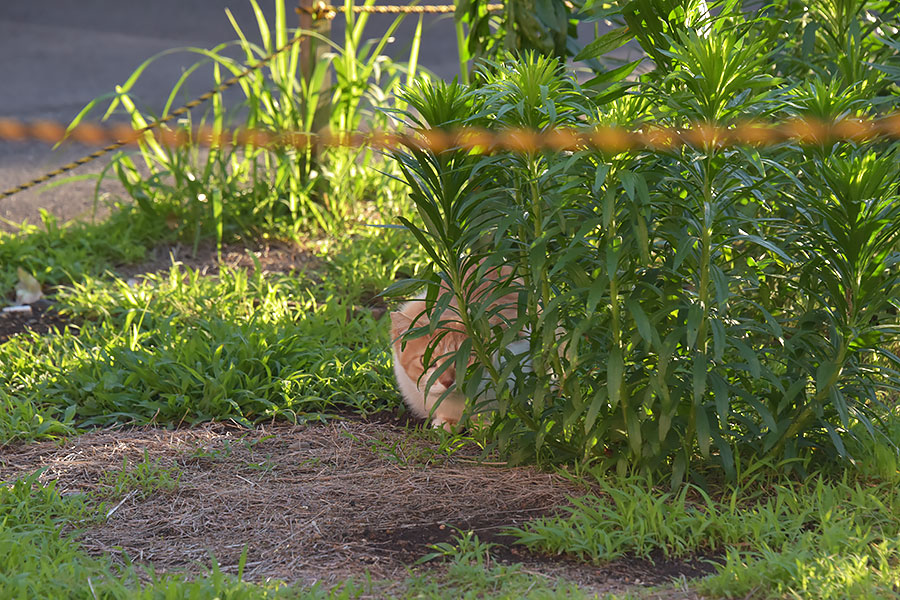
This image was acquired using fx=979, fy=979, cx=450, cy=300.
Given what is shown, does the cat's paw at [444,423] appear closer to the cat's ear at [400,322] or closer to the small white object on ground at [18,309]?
the cat's ear at [400,322]

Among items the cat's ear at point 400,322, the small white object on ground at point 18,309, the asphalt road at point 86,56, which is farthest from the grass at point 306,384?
the asphalt road at point 86,56

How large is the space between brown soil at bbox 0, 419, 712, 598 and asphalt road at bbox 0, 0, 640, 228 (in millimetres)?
2944

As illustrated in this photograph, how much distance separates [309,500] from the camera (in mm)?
2834

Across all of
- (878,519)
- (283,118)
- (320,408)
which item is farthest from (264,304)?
(878,519)

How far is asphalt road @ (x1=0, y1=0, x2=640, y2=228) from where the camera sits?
6242mm

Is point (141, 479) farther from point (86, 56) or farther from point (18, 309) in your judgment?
point (86, 56)

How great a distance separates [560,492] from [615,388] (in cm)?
48

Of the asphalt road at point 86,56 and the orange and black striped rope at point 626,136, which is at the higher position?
the orange and black striped rope at point 626,136

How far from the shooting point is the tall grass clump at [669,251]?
242 centimetres

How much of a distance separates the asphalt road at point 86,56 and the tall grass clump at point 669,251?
3.80 m

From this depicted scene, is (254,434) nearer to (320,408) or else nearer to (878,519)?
(320,408)

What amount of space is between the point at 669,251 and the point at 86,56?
23.4 feet

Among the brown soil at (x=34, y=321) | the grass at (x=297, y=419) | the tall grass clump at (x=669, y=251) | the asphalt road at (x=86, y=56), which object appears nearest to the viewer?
the grass at (x=297, y=419)

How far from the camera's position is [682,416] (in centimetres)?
271
